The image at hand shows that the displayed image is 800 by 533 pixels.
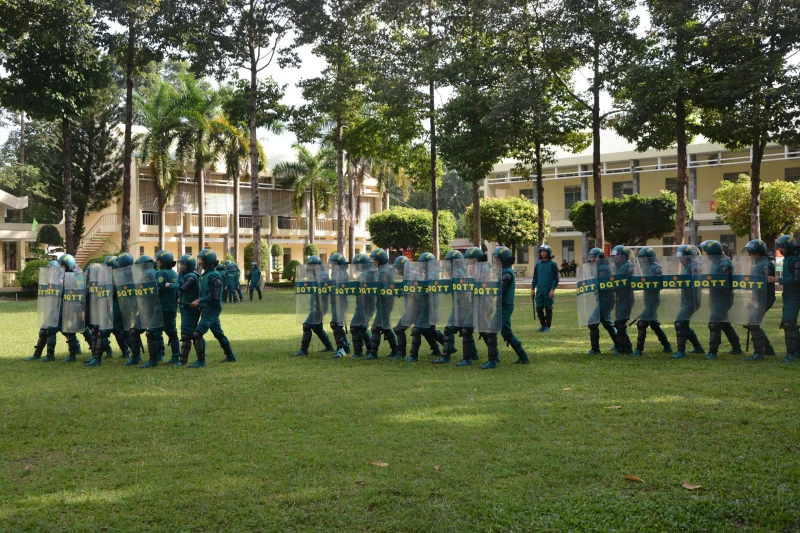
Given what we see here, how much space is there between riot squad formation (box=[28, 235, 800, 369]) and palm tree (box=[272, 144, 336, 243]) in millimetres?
37467

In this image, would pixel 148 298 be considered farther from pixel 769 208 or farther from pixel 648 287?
pixel 769 208

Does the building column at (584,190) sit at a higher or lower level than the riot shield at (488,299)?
higher

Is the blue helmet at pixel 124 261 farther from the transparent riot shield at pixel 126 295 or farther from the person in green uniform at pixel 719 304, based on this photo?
the person in green uniform at pixel 719 304

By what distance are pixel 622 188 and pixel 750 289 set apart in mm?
41422

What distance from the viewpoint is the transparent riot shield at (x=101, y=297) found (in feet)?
39.3

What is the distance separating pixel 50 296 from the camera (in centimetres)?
1262

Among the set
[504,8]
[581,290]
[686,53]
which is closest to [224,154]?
[504,8]

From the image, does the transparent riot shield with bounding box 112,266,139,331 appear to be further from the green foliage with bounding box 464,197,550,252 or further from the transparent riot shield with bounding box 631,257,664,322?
the green foliage with bounding box 464,197,550,252

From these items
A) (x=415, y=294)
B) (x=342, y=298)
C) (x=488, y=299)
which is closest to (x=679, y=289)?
(x=488, y=299)

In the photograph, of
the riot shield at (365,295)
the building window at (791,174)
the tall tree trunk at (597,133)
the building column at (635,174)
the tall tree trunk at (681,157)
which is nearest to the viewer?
the riot shield at (365,295)

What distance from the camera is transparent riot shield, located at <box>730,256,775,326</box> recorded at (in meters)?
10.9

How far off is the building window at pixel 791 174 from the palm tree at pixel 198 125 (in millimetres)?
32918

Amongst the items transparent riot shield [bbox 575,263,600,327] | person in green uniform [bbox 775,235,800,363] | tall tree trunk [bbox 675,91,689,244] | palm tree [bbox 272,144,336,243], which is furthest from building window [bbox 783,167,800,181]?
transparent riot shield [bbox 575,263,600,327]

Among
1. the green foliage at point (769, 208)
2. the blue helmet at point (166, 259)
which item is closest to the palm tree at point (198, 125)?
the green foliage at point (769, 208)
